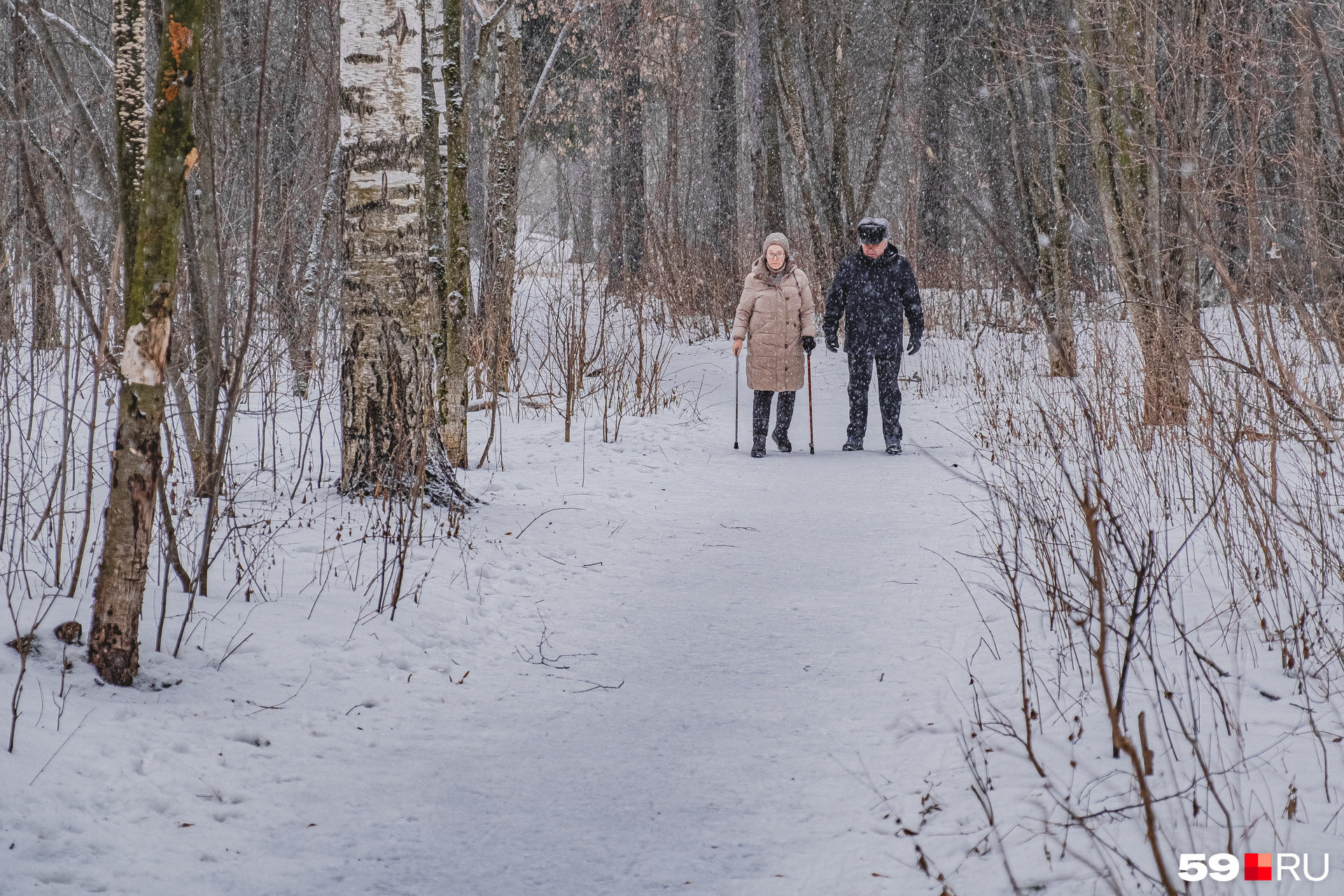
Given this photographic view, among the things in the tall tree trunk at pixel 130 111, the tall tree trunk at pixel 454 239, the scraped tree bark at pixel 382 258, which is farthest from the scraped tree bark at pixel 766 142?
the tall tree trunk at pixel 130 111

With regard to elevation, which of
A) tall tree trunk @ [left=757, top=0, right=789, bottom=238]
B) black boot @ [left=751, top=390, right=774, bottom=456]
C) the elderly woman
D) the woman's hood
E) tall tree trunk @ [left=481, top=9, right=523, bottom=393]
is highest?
tall tree trunk @ [left=757, top=0, right=789, bottom=238]

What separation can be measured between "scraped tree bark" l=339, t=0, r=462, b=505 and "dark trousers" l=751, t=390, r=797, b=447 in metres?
3.77

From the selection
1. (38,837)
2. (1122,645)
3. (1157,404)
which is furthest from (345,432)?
(1157,404)

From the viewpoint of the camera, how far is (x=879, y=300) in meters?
8.18

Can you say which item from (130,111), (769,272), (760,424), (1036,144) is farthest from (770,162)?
(130,111)

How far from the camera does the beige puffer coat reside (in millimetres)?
8273

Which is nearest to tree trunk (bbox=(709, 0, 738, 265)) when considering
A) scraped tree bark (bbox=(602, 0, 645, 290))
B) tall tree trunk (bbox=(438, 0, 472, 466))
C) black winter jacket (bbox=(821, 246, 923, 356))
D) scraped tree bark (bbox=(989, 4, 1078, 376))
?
scraped tree bark (bbox=(602, 0, 645, 290))

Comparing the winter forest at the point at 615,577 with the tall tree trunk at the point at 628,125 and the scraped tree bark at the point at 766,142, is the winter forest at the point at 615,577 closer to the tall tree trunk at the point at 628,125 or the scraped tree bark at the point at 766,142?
the scraped tree bark at the point at 766,142

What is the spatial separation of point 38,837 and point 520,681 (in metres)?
1.66

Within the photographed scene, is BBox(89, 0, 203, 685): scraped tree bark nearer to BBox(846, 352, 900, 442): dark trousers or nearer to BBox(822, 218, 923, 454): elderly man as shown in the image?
BBox(822, 218, 923, 454): elderly man

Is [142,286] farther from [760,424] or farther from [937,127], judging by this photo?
[937,127]

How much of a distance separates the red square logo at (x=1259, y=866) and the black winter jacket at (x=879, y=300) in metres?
6.40

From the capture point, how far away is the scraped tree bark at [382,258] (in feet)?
16.2

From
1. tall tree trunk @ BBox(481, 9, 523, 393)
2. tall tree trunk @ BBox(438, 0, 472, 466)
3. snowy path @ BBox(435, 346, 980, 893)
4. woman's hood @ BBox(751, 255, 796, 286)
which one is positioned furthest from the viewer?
tall tree trunk @ BBox(481, 9, 523, 393)
